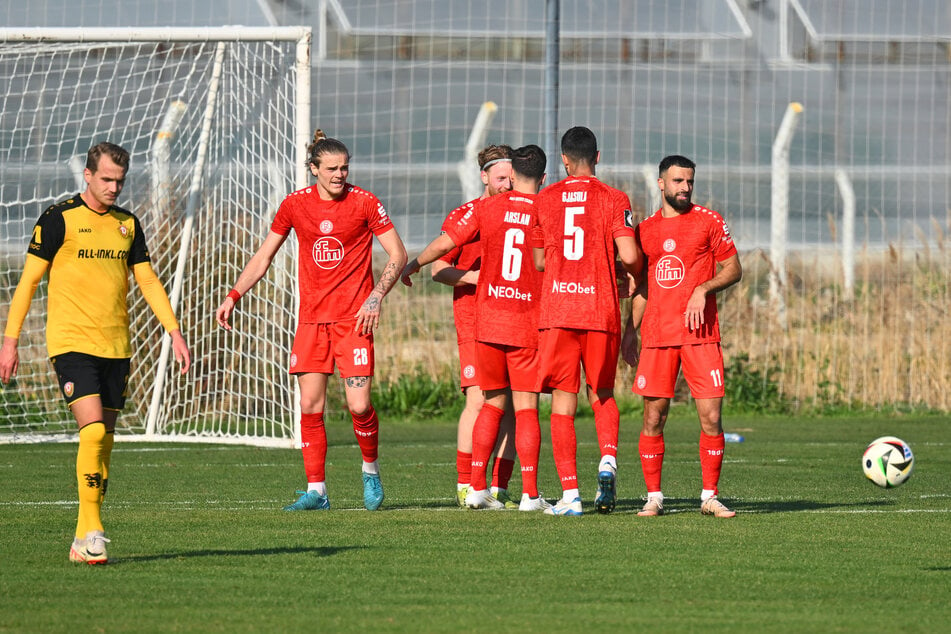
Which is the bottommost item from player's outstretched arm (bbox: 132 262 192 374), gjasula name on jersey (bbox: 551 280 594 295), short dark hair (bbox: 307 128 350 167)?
player's outstretched arm (bbox: 132 262 192 374)

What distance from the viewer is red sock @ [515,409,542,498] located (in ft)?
29.2

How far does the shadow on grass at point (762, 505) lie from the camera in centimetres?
916

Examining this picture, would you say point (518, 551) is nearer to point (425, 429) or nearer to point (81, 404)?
point (81, 404)

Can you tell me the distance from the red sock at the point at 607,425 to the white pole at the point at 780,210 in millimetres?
8936

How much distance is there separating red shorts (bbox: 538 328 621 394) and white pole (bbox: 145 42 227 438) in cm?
688

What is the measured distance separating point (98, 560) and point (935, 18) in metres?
15.5

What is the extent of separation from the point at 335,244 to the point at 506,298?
110 cm

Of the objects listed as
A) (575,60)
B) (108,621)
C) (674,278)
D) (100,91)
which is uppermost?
(575,60)

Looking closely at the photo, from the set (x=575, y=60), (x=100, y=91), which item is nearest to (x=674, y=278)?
(x=100, y=91)

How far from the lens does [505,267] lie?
910 cm

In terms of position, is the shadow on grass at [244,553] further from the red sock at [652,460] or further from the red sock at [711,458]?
the red sock at [711,458]

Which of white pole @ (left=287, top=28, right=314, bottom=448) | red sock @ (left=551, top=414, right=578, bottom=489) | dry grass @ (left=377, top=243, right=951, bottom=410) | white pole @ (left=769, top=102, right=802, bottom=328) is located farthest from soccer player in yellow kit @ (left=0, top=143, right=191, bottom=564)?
white pole @ (left=769, top=102, right=802, bottom=328)

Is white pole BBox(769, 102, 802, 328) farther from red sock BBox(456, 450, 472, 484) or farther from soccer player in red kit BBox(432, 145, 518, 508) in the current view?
red sock BBox(456, 450, 472, 484)

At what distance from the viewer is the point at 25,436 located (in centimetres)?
1430
